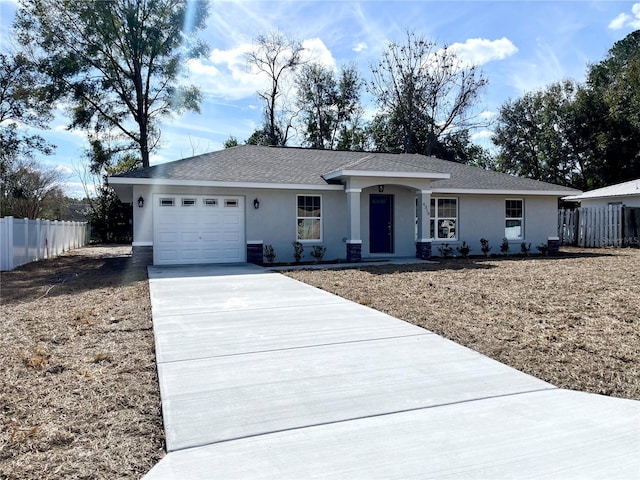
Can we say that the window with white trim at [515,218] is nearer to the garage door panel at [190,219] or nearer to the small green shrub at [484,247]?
the small green shrub at [484,247]

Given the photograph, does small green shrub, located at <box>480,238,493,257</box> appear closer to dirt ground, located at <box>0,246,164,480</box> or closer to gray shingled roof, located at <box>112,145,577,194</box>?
gray shingled roof, located at <box>112,145,577,194</box>

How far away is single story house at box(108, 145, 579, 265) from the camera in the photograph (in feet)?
46.9

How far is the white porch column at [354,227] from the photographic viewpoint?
14805 millimetres

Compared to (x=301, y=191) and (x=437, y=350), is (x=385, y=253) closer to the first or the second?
(x=301, y=191)

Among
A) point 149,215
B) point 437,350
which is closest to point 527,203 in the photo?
point 149,215

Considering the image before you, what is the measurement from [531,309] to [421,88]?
29106mm

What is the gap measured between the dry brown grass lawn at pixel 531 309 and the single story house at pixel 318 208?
3169 millimetres

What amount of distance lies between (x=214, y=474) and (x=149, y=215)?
12480 millimetres

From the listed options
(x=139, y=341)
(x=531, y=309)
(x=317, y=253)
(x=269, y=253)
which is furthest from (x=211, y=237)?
(x=531, y=309)

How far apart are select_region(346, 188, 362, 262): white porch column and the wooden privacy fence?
1329 cm

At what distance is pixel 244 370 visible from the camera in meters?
4.45

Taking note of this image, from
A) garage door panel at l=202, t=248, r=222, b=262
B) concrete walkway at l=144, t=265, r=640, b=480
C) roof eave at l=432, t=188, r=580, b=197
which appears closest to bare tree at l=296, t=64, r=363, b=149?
roof eave at l=432, t=188, r=580, b=197

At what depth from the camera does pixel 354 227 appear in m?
14.8

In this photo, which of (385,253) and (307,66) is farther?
(307,66)
